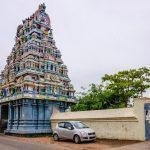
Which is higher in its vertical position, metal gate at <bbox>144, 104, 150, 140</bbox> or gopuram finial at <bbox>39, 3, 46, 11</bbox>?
gopuram finial at <bbox>39, 3, 46, 11</bbox>

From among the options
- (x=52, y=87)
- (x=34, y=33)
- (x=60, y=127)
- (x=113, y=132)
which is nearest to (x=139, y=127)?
(x=113, y=132)

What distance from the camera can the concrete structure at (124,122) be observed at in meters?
20.0

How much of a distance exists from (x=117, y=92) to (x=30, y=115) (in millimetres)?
10378

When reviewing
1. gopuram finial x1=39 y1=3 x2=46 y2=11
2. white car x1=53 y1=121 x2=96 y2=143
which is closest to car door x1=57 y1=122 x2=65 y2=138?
white car x1=53 y1=121 x2=96 y2=143

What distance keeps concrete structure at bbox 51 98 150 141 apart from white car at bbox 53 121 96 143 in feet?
7.02

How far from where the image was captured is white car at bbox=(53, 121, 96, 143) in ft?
66.9

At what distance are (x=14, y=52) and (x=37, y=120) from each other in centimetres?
953

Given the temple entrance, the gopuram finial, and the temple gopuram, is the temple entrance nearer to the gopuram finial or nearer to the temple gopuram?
the temple gopuram

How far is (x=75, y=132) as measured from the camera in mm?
20781

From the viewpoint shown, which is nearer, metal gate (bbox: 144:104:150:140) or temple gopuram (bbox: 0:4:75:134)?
metal gate (bbox: 144:104:150:140)

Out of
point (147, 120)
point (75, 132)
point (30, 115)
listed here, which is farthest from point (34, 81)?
point (147, 120)

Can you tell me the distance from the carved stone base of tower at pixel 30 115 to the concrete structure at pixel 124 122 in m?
6.27

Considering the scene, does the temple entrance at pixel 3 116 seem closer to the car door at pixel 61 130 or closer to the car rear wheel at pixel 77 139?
the car door at pixel 61 130

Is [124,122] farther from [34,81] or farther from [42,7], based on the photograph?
[42,7]
